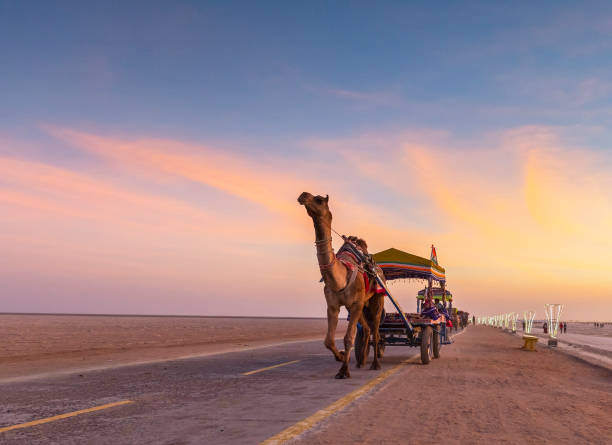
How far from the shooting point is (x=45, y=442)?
19.5 ft

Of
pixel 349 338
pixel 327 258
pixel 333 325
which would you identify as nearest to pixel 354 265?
pixel 327 258

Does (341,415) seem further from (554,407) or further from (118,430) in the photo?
(554,407)

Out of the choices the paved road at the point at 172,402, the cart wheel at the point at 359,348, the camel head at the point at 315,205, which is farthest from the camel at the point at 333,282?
the cart wheel at the point at 359,348

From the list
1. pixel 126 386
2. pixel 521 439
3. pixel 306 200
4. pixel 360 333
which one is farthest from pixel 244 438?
pixel 360 333

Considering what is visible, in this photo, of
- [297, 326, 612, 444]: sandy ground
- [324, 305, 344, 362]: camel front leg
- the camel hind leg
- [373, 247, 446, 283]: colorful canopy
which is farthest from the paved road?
[373, 247, 446, 283]: colorful canopy

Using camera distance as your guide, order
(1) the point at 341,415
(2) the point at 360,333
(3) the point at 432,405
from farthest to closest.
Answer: (2) the point at 360,333, (3) the point at 432,405, (1) the point at 341,415

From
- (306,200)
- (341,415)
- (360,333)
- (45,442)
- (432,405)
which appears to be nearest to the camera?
(45,442)

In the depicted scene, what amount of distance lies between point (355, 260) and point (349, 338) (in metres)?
2.24

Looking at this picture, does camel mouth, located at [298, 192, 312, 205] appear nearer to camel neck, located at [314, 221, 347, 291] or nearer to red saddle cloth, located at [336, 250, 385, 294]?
camel neck, located at [314, 221, 347, 291]

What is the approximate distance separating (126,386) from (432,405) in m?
6.00

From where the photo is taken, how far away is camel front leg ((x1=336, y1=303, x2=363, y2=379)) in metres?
12.0

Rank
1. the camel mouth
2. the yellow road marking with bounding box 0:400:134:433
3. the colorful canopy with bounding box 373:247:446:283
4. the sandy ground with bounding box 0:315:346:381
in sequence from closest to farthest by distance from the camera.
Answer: the yellow road marking with bounding box 0:400:134:433 → the camel mouth → the sandy ground with bounding box 0:315:346:381 → the colorful canopy with bounding box 373:247:446:283

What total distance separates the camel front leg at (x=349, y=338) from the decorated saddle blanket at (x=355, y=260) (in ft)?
3.37

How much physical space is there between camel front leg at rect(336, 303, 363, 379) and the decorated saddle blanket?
103 cm
